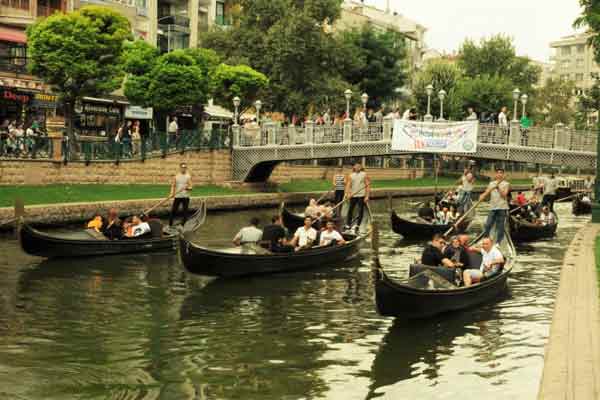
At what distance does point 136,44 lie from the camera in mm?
34094

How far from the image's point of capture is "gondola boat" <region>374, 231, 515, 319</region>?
1197 cm

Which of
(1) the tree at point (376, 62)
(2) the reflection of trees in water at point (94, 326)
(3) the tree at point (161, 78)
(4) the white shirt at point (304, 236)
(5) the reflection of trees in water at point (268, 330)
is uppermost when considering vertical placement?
(1) the tree at point (376, 62)

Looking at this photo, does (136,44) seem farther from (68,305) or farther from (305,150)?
(68,305)

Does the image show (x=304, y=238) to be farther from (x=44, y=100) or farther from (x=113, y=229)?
(x=44, y=100)

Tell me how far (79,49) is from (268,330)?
745 inches

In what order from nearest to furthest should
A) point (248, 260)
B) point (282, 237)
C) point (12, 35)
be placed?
point (248, 260), point (282, 237), point (12, 35)

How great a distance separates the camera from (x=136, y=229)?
19562mm

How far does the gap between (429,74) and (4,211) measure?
1732 inches

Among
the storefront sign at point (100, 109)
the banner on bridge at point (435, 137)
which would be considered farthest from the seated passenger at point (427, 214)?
the storefront sign at point (100, 109)

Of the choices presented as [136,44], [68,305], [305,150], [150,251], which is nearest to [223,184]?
[305,150]

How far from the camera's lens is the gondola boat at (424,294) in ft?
39.3

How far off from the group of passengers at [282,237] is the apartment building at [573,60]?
104361mm

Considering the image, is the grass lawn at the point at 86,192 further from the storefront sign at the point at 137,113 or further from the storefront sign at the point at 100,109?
the storefront sign at the point at 137,113

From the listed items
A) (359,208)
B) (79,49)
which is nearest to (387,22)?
(79,49)
